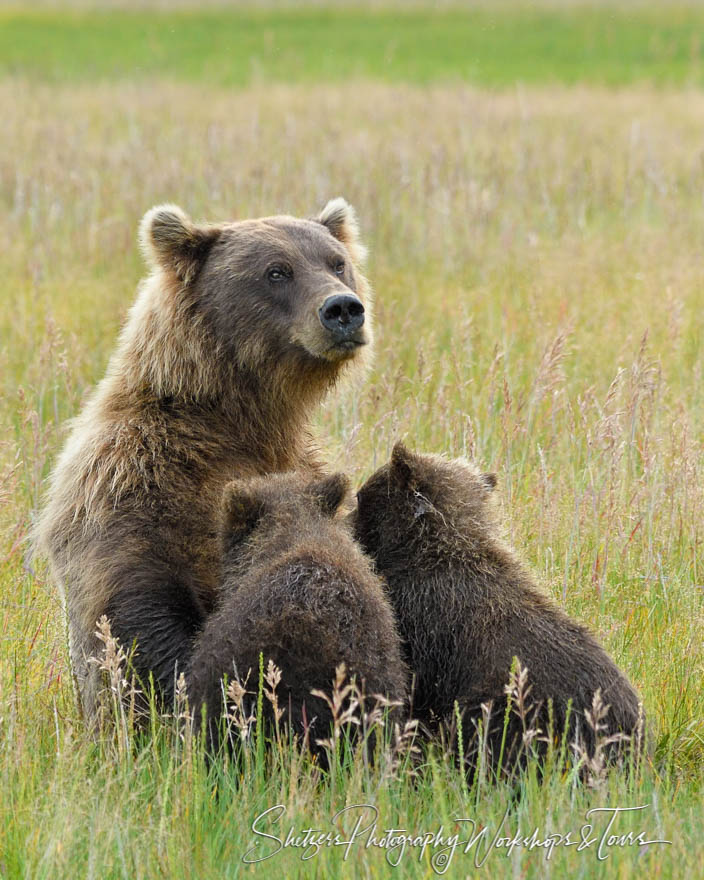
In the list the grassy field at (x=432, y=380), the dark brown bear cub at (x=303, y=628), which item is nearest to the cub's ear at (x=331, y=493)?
the dark brown bear cub at (x=303, y=628)

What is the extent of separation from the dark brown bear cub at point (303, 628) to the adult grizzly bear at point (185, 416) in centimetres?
42

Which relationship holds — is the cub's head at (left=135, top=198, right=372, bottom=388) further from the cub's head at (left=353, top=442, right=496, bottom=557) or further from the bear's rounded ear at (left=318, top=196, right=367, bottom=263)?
the cub's head at (left=353, top=442, right=496, bottom=557)

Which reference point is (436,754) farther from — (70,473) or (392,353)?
(392,353)

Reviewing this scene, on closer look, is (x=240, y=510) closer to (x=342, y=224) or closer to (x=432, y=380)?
(x=342, y=224)

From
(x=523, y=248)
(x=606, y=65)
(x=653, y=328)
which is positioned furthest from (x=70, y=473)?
(x=606, y=65)

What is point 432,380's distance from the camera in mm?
8461

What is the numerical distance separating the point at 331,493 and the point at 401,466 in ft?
1.36

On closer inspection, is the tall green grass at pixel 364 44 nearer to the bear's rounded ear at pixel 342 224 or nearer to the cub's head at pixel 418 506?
the bear's rounded ear at pixel 342 224

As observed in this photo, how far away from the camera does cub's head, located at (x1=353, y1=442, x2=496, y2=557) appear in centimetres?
453

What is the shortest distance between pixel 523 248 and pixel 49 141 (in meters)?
6.86

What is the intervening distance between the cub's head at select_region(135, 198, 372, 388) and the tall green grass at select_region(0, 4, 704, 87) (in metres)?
20.7

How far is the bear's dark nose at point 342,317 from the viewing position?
16.7ft

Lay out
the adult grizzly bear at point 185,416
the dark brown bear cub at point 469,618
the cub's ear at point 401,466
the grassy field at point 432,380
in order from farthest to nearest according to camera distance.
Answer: the cub's ear at point 401,466
the adult grizzly bear at point 185,416
the dark brown bear cub at point 469,618
the grassy field at point 432,380

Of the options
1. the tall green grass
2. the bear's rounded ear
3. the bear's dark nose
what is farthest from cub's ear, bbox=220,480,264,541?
the tall green grass
